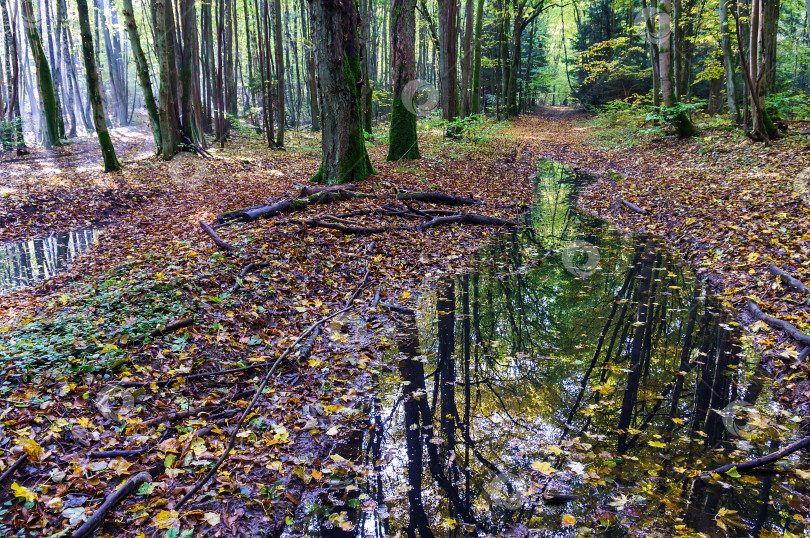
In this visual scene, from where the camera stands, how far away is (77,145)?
23.9 metres

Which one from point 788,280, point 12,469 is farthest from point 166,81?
point 788,280

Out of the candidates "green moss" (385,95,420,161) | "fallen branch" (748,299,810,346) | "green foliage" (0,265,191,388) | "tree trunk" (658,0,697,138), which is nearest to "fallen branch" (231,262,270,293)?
"green foliage" (0,265,191,388)

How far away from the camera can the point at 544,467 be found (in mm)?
3205

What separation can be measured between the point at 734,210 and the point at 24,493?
9.93 meters

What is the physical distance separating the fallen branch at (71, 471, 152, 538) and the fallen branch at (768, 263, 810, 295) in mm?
6356

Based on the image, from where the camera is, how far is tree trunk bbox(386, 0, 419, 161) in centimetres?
1343

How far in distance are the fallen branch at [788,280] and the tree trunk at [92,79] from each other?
1586 cm

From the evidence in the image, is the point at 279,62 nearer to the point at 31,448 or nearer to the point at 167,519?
the point at 31,448

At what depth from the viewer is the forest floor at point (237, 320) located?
9.83 feet

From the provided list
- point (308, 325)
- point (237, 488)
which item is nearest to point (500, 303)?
point (308, 325)

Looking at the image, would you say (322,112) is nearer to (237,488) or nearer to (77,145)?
(237,488)

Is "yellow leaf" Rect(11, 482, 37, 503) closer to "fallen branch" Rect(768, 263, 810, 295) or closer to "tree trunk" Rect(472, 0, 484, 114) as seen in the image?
"fallen branch" Rect(768, 263, 810, 295)

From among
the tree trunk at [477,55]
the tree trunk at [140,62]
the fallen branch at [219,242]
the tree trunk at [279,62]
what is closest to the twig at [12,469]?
the fallen branch at [219,242]

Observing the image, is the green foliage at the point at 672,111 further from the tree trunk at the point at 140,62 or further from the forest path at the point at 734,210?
the tree trunk at the point at 140,62
